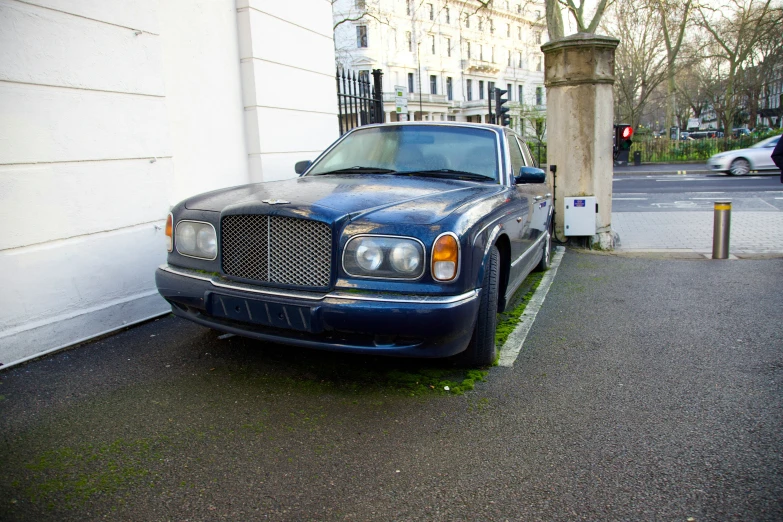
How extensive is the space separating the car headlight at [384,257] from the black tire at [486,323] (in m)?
0.54

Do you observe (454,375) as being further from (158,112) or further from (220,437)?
(158,112)

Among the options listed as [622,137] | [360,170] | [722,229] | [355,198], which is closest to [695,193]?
[622,137]

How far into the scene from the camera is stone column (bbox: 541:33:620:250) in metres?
8.91

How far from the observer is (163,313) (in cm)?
517

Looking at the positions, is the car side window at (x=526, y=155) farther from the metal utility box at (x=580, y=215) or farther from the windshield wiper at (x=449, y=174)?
the metal utility box at (x=580, y=215)

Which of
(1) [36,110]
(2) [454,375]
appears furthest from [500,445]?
(1) [36,110]

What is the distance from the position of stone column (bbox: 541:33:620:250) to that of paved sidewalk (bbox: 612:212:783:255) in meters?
1.21

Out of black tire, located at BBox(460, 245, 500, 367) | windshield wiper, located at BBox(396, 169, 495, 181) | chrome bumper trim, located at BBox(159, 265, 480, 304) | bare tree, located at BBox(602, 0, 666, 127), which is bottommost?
black tire, located at BBox(460, 245, 500, 367)

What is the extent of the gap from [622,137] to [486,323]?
7086mm

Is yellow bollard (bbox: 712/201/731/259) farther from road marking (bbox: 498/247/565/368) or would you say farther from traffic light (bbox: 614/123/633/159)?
road marking (bbox: 498/247/565/368)

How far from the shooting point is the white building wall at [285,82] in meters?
6.67

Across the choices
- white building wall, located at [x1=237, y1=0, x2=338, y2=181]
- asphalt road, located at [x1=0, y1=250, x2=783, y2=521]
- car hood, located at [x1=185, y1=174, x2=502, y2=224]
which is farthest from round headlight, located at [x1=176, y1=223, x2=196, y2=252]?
white building wall, located at [x1=237, y1=0, x2=338, y2=181]

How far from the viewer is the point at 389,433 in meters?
2.99

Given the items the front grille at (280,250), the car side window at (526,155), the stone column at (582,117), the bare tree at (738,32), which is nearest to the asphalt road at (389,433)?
the front grille at (280,250)
